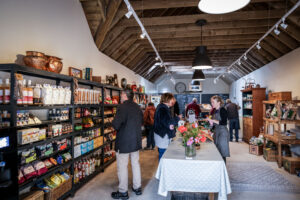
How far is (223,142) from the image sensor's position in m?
4.23

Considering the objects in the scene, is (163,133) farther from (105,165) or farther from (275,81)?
(275,81)

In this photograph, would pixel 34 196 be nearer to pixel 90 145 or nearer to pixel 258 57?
pixel 90 145

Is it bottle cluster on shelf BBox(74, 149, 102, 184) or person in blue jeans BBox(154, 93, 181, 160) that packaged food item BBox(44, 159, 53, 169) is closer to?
bottle cluster on shelf BBox(74, 149, 102, 184)

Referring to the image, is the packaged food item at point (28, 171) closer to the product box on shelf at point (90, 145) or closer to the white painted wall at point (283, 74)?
the product box on shelf at point (90, 145)

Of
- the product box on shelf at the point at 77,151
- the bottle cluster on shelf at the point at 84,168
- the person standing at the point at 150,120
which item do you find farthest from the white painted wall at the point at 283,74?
the product box on shelf at the point at 77,151

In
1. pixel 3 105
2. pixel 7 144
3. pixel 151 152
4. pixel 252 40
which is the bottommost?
pixel 151 152

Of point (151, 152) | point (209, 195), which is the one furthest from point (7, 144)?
point (151, 152)

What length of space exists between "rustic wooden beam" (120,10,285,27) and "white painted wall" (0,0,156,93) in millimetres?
1280

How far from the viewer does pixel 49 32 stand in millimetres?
3855

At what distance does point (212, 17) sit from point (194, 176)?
4.34 meters

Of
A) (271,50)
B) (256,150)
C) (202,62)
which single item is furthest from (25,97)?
(271,50)

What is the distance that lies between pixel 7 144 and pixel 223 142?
366cm

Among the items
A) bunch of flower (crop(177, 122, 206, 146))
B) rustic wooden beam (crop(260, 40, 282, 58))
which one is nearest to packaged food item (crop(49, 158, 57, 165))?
bunch of flower (crop(177, 122, 206, 146))

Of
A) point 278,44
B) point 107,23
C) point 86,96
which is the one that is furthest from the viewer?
point 278,44
